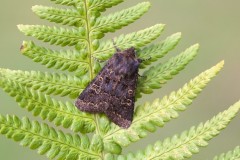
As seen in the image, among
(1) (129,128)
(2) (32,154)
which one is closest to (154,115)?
(1) (129,128)

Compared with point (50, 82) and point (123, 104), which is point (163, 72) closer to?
point (123, 104)

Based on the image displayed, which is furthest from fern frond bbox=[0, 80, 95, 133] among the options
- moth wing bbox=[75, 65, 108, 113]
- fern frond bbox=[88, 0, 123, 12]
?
fern frond bbox=[88, 0, 123, 12]

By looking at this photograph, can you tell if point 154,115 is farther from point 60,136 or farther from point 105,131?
point 60,136

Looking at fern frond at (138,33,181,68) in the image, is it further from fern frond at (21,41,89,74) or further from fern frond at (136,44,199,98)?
fern frond at (21,41,89,74)

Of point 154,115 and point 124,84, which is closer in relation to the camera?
point 154,115

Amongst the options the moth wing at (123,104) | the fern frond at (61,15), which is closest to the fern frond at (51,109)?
the moth wing at (123,104)

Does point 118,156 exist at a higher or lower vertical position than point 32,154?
higher
